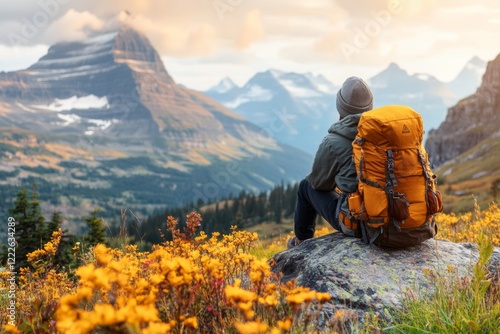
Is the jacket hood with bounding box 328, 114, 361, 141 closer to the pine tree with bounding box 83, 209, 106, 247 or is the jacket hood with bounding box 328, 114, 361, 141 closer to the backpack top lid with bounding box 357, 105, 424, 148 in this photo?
the backpack top lid with bounding box 357, 105, 424, 148

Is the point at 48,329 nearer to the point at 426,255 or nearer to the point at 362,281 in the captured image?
the point at 362,281

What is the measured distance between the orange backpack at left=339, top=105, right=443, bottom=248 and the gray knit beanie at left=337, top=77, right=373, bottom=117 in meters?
1.36

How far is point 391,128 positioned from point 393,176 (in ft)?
2.06

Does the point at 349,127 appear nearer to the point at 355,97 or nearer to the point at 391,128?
the point at 355,97

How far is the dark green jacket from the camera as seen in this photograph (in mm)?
6699

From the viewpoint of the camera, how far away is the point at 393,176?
5688mm

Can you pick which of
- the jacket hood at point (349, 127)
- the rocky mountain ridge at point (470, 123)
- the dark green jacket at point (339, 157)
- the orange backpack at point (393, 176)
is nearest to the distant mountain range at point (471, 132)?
the rocky mountain ridge at point (470, 123)

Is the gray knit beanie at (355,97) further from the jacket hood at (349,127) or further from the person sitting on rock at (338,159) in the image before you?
the jacket hood at (349,127)

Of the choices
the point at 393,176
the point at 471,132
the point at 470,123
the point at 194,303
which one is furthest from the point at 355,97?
the point at 470,123

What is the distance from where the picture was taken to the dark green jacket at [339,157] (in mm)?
6699

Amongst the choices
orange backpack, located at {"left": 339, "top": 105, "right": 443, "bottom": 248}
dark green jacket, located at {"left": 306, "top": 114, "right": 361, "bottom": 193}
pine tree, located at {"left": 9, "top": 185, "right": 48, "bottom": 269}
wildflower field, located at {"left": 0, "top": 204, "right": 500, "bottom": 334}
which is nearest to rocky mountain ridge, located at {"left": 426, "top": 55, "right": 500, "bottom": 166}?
pine tree, located at {"left": 9, "top": 185, "right": 48, "bottom": 269}

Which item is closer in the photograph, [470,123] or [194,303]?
[194,303]

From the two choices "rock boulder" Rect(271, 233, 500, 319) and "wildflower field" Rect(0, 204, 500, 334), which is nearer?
"wildflower field" Rect(0, 204, 500, 334)

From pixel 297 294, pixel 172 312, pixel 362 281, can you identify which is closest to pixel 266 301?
pixel 297 294
